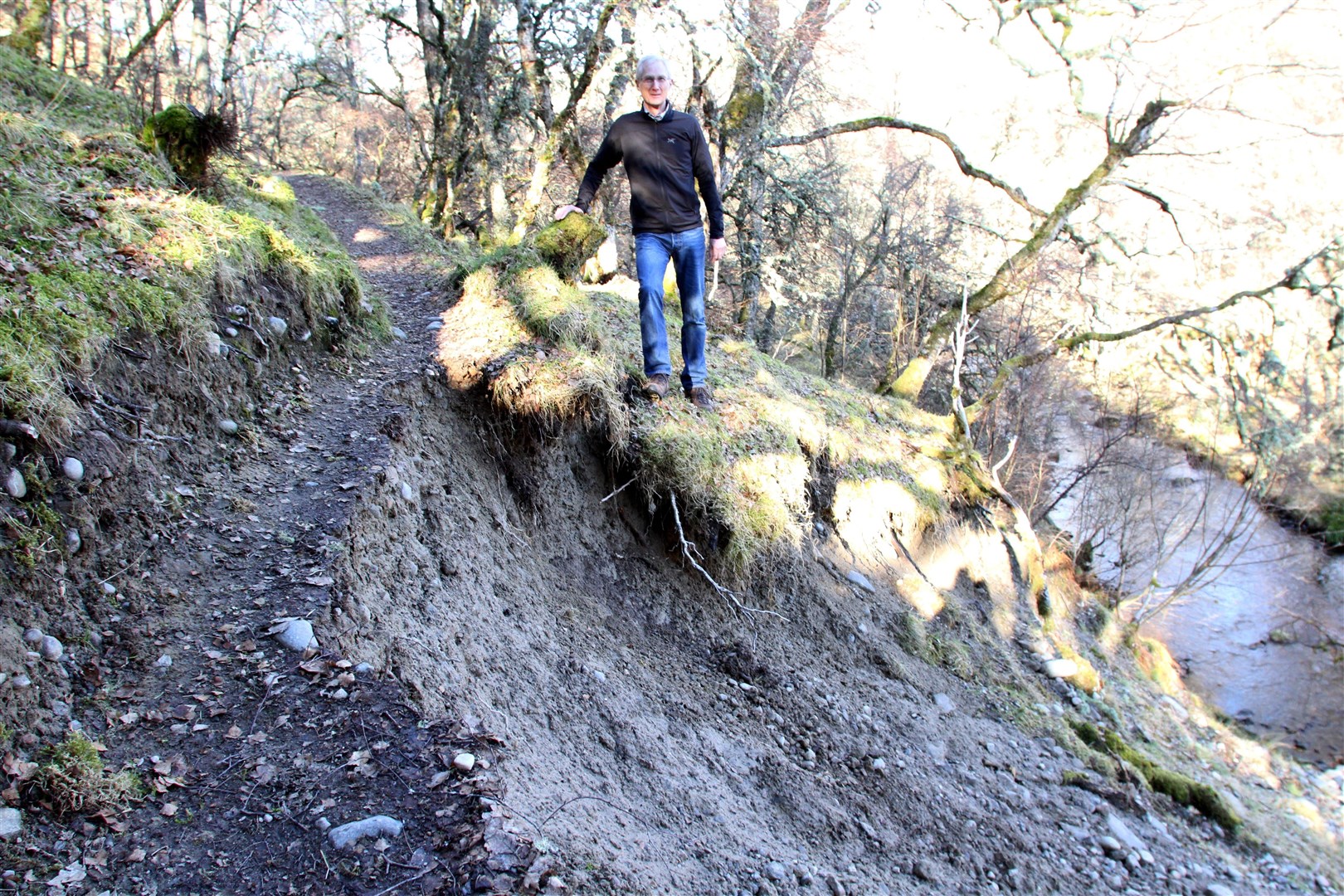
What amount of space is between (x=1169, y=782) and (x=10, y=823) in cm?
696

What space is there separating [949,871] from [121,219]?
213 inches

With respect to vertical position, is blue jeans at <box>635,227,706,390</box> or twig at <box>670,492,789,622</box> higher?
blue jeans at <box>635,227,706,390</box>

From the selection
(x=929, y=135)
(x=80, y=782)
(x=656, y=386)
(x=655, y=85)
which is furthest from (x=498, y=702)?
(x=929, y=135)

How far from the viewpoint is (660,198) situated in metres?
4.58

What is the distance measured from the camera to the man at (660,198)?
4.50 m

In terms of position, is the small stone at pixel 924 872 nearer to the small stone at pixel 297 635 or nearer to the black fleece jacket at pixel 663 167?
the small stone at pixel 297 635

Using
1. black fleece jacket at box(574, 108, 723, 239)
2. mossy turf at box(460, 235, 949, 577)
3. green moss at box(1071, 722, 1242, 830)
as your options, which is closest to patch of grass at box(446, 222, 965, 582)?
mossy turf at box(460, 235, 949, 577)

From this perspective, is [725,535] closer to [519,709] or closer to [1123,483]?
[519,709]

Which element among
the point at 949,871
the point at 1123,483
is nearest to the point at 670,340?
the point at 949,871

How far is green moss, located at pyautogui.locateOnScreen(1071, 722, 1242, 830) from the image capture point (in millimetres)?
5766

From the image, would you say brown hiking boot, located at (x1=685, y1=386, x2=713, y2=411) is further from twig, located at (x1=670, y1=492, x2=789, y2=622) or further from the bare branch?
the bare branch

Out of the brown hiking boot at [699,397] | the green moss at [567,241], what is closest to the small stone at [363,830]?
the brown hiking boot at [699,397]

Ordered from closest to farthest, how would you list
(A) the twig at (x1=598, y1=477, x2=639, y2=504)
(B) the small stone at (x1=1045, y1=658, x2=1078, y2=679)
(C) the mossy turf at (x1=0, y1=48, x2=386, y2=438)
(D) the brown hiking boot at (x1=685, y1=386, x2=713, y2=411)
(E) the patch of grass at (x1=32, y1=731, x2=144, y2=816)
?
(E) the patch of grass at (x1=32, y1=731, x2=144, y2=816), (C) the mossy turf at (x1=0, y1=48, x2=386, y2=438), (A) the twig at (x1=598, y1=477, x2=639, y2=504), (D) the brown hiking boot at (x1=685, y1=386, x2=713, y2=411), (B) the small stone at (x1=1045, y1=658, x2=1078, y2=679)

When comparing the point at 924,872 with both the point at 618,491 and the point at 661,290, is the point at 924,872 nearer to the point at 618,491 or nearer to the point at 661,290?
the point at 618,491
